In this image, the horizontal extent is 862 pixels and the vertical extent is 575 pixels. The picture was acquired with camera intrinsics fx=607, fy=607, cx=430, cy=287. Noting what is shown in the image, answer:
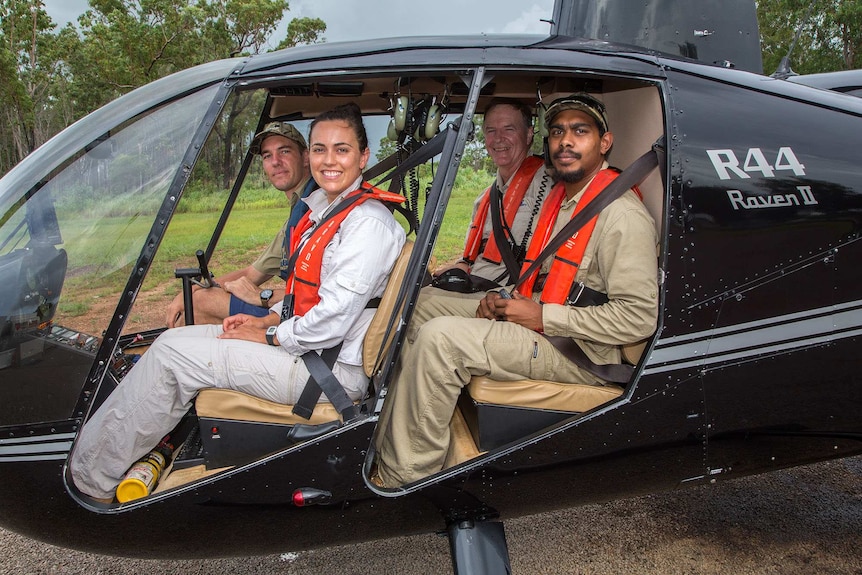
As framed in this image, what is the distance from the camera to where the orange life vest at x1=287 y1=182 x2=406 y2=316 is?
2080mm

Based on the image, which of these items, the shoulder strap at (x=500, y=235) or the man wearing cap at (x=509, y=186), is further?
the man wearing cap at (x=509, y=186)

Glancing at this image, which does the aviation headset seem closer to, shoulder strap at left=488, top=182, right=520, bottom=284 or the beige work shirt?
the beige work shirt

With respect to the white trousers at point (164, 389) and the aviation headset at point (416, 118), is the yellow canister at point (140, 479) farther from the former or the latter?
the aviation headset at point (416, 118)

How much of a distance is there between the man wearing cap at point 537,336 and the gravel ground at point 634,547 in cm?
88

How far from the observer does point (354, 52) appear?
1.88 meters

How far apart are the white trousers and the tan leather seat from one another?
0.03 m

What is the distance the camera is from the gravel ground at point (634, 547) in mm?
2611

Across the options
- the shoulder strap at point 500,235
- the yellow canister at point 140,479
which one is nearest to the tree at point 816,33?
the shoulder strap at point 500,235

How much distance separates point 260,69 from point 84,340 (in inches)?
38.7

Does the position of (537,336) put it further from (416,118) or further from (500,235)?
(500,235)

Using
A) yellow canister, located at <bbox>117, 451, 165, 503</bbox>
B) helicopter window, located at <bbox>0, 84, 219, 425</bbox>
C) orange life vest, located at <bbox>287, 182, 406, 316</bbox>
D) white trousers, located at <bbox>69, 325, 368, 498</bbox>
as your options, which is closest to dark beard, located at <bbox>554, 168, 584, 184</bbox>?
orange life vest, located at <bbox>287, 182, 406, 316</bbox>

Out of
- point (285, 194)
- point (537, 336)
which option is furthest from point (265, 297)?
point (537, 336)

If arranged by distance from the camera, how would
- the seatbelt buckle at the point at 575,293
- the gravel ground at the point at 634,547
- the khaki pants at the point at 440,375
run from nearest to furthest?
the khaki pants at the point at 440,375
the seatbelt buckle at the point at 575,293
the gravel ground at the point at 634,547

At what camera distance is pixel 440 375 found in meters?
2.01
